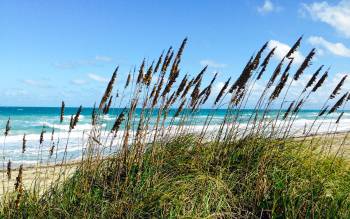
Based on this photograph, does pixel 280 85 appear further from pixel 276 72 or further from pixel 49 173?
pixel 49 173

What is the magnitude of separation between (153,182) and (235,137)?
1533mm

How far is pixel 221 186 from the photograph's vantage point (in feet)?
16.3

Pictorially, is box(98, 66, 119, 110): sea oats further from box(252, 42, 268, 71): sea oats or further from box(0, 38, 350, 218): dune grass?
box(252, 42, 268, 71): sea oats

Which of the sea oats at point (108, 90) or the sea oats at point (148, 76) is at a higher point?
the sea oats at point (148, 76)

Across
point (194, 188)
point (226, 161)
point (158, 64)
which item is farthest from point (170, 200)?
point (158, 64)

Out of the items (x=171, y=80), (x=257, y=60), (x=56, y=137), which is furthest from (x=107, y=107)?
(x=56, y=137)

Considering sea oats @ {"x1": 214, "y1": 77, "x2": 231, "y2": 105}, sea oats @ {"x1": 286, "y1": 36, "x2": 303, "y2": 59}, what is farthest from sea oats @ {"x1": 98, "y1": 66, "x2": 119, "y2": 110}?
sea oats @ {"x1": 286, "y1": 36, "x2": 303, "y2": 59}

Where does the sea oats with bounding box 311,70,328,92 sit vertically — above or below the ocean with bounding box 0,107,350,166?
above

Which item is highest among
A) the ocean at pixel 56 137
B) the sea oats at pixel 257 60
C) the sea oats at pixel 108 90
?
the sea oats at pixel 257 60

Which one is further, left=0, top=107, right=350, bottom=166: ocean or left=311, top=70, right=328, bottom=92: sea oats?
left=0, top=107, right=350, bottom=166: ocean

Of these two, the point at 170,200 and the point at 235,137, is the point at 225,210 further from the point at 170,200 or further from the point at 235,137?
the point at 235,137

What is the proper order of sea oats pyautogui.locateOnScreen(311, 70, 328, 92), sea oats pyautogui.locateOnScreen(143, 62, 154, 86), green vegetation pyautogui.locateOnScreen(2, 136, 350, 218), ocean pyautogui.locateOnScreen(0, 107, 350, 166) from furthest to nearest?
1. ocean pyautogui.locateOnScreen(0, 107, 350, 166)
2. sea oats pyautogui.locateOnScreen(311, 70, 328, 92)
3. sea oats pyautogui.locateOnScreen(143, 62, 154, 86)
4. green vegetation pyautogui.locateOnScreen(2, 136, 350, 218)

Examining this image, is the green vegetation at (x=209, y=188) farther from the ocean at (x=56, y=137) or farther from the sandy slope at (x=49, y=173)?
the ocean at (x=56, y=137)

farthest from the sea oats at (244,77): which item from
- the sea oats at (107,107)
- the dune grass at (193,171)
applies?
the sea oats at (107,107)
